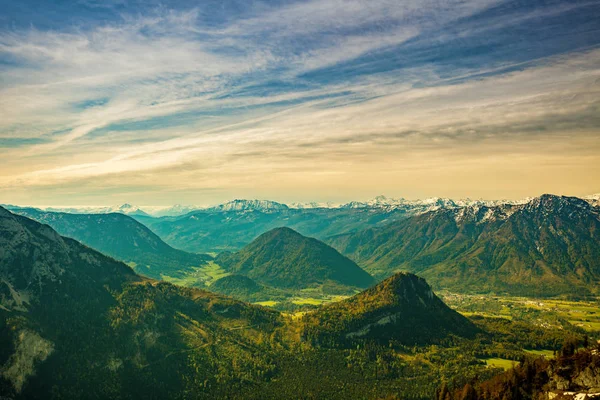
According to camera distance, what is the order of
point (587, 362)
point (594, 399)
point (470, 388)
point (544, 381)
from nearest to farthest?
1. point (594, 399)
2. point (587, 362)
3. point (544, 381)
4. point (470, 388)

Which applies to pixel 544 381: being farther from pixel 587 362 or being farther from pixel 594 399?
pixel 594 399

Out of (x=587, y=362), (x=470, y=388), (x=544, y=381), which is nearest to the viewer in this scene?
(x=587, y=362)

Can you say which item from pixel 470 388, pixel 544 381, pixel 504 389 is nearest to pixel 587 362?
pixel 544 381

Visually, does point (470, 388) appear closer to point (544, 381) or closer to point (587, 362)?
point (544, 381)

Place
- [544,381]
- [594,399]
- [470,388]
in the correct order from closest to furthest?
[594,399], [544,381], [470,388]

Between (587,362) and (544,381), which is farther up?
(587,362)

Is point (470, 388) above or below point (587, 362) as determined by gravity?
below

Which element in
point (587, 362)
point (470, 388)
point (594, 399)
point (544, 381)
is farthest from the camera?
point (470, 388)

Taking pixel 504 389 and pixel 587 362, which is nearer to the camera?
pixel 587 362

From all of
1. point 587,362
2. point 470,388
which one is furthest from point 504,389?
point 587,362
